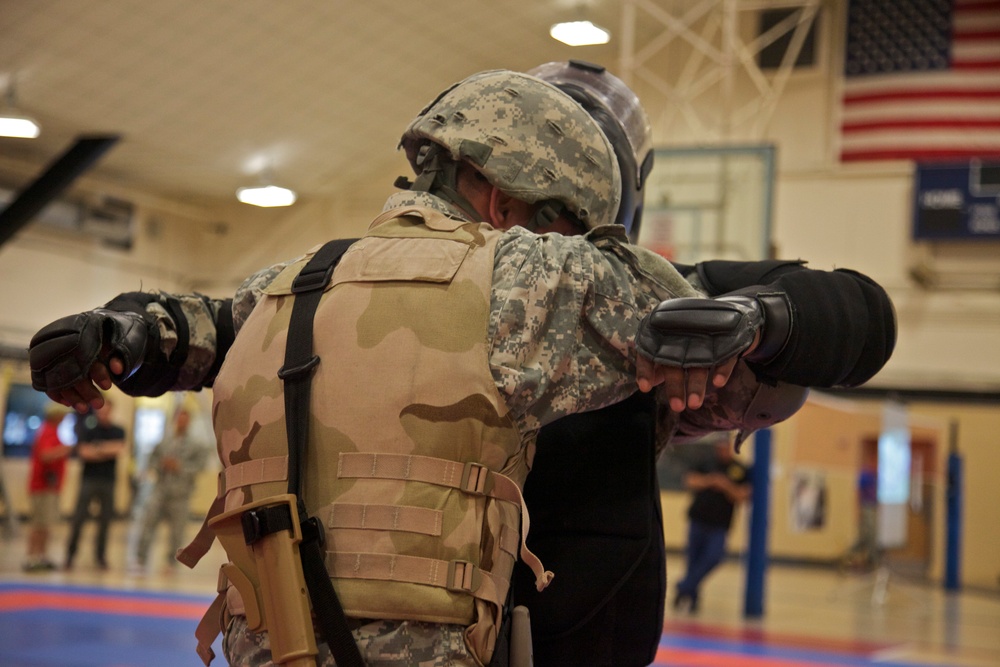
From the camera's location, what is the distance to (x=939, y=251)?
1658 centimetres

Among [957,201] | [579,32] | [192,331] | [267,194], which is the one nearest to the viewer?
[192,331]

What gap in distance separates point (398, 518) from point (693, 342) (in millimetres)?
497

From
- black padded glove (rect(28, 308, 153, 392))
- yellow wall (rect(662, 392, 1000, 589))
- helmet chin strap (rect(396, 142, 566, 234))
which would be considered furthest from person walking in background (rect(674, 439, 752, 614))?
black padded glove (rect(28, 308, 153, 392))

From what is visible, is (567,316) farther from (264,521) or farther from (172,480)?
(172,480)

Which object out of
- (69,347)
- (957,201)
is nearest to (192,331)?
(69,347)

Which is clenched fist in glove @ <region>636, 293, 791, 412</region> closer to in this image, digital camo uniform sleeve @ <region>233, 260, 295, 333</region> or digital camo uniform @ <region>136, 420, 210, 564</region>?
digital camo uniform sleeve @ <region>233, 260, 295, 333</region>

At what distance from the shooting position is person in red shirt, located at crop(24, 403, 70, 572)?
10680 mm

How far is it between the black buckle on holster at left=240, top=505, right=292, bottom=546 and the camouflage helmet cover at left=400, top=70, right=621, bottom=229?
0.68 meters

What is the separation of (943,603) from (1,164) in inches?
586

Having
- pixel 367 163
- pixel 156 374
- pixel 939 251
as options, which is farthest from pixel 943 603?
pixel 156 374

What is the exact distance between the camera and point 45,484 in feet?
36.0

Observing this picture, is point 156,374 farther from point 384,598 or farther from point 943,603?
point 943,603

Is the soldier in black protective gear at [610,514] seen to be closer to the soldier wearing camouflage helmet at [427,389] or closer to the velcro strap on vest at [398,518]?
the soldier wearing camouflage helmet at [427,389]

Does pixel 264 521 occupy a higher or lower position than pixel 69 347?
lower
